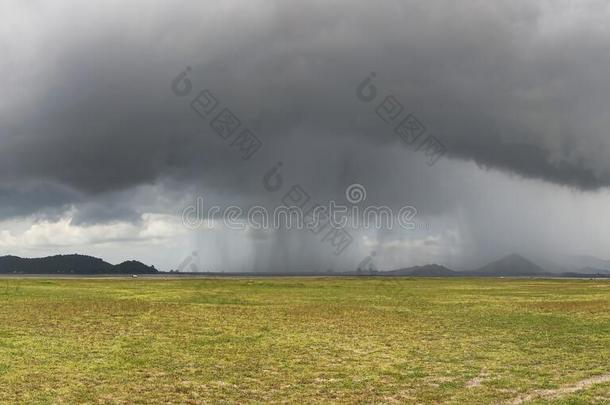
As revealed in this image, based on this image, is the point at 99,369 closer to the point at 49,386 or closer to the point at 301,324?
the point at 49,386

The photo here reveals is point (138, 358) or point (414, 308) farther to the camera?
A: point (414, 308)

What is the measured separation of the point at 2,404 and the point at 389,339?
22934 millimetres

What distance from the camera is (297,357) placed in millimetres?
27000

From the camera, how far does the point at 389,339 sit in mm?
33781

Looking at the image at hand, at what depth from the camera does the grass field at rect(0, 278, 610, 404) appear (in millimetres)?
19422

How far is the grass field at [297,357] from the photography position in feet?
63.7

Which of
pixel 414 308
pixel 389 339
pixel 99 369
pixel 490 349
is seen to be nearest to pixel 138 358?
pixel 99 369

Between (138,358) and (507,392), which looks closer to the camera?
(507,392)

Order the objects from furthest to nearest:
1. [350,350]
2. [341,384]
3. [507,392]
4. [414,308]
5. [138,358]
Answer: [414,308], [350,350], [138,358], [341,384], [507,392]

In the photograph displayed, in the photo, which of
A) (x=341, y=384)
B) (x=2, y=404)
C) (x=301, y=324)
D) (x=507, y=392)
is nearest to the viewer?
(x=2, y=404)

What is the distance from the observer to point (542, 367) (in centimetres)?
2462

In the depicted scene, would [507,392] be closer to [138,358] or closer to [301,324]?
[138,358]

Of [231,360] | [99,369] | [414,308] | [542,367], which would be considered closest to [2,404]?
[99,369]

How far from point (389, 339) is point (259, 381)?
47.4 feet
